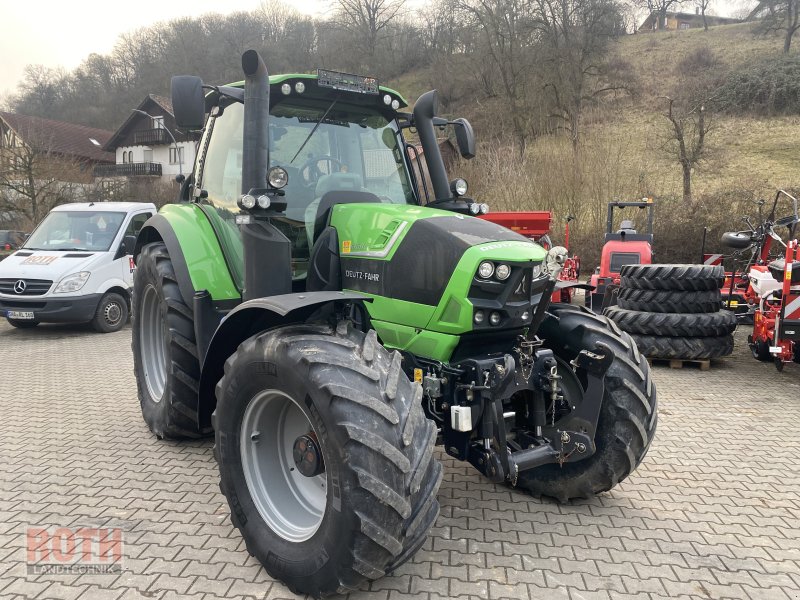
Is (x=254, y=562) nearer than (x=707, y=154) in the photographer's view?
Yes

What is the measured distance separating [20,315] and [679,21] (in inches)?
2639

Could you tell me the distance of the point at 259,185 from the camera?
135 inches

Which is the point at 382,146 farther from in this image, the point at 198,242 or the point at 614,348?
the point at 614,348

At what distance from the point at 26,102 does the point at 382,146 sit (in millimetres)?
51568

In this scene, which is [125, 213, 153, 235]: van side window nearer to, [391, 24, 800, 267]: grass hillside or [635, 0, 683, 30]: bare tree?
[391, 24, 800, 267]: grass hillside

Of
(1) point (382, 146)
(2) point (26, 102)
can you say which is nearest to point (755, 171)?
(1) point (382, 146)

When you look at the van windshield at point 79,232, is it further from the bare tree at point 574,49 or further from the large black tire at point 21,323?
the bare tree at point 574,49

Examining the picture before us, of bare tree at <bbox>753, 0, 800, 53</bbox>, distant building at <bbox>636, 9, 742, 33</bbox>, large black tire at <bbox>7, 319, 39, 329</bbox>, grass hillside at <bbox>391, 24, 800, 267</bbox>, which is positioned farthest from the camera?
distant building at <bbox>636, 9, 742, 33</bbox>

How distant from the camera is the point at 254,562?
2.97 meters

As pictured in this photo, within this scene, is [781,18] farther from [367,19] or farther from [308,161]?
[308,161]

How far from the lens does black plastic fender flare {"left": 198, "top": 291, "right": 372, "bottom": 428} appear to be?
2.74 meters

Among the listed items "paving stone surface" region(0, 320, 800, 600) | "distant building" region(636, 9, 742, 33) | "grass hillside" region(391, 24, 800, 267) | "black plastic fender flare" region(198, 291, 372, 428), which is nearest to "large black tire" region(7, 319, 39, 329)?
"paving stone surface" region(0, 320, 800, 600)

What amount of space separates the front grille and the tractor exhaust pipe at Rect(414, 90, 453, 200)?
24.8 feet

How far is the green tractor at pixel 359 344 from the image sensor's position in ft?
8.07
